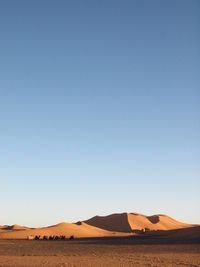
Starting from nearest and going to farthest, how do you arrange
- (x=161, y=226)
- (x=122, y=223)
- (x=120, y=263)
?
(x=120, y=263) < (x=122, y=223) < (x=161, y=226)

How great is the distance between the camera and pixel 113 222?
99.1 m

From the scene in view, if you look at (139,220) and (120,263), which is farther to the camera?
(139,220)

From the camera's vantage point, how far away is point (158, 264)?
20625 millimetres

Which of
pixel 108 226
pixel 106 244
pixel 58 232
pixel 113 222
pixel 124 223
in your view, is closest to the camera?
pixel 106 244

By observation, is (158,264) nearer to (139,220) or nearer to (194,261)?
(194,261)

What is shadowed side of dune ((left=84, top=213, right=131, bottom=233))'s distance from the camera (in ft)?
307

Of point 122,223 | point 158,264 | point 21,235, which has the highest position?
point 122,223

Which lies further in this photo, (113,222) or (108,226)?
(113,222)

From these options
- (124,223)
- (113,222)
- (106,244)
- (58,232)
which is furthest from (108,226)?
(106,244)

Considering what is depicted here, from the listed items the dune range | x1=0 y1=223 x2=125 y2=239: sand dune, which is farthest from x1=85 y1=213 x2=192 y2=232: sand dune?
x1=0 y1=223 x2=125 y2=239: sand dune

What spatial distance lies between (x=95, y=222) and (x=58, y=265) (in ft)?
278

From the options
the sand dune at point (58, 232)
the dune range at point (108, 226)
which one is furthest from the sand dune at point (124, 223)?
the sand dune at point (58, 232)

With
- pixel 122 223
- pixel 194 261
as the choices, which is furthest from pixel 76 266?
pixel 122 223

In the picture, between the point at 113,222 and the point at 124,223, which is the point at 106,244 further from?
the point at 113,222
